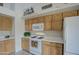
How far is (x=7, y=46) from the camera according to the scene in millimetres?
1709

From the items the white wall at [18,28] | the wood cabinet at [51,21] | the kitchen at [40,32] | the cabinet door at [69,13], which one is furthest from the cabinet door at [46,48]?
the cabinet door at [69,13]

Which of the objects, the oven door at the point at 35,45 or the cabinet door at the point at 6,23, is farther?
the oven door at the point at 35,45

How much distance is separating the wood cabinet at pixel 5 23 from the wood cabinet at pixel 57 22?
0.68 meters

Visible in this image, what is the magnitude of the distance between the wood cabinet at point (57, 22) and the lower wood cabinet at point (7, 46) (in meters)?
0.69

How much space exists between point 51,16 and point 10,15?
63 cm

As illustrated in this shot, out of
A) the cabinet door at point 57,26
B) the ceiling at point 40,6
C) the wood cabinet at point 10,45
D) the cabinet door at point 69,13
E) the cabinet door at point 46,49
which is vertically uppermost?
the ceiling at point 40,6

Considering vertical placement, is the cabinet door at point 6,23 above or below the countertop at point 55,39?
above

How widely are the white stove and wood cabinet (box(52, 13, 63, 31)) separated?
0.85 feet

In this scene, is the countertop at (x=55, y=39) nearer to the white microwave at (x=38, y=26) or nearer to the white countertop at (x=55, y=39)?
the white countertop at (x=55, y=39)

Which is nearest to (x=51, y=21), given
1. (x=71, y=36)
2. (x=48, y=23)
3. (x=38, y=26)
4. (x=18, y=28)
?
(x=48, y=23)

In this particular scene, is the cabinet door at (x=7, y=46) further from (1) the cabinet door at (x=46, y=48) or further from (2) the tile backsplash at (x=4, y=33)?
(1) the cabinet door at (x=46, y=48)

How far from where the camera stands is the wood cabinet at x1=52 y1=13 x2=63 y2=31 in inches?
67.4

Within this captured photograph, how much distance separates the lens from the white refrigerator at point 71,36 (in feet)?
5.32

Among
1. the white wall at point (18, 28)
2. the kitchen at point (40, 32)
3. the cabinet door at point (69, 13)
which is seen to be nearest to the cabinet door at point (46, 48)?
the kitchen at point (40, 32)
